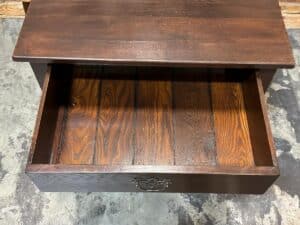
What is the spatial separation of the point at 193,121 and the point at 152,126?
0.38 feet

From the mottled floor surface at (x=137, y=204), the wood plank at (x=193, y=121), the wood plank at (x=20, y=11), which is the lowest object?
the mottled floor surface at (x=137, y=204)

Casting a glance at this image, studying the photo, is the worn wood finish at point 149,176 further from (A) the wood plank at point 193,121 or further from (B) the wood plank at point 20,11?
(B) the wood plank at point 20,11

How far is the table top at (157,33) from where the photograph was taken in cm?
74

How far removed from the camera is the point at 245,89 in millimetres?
922

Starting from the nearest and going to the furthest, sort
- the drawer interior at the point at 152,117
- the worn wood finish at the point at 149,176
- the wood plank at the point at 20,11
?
the worn wood finish at the point at 149,176
the drawer interior at the point at 152,117
the wood plank at the point at 20,11

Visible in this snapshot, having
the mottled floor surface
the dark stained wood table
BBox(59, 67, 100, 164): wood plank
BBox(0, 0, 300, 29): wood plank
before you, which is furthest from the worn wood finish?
BBox(0, 0, 300, 29): wood plank

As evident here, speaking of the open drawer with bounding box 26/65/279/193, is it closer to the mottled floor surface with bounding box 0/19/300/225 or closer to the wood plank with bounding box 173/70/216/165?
the wood plank with bounding box 173/70/216/165

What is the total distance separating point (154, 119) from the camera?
0.93m

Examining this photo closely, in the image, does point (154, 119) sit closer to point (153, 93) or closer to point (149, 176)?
point (153, 93)

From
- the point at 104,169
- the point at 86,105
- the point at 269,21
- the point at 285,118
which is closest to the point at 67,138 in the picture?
the point at 86,105

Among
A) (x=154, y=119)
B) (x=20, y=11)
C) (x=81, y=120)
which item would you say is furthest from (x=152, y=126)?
(x=20, y=11)

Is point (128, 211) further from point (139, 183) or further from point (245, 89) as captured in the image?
point (245, 89)

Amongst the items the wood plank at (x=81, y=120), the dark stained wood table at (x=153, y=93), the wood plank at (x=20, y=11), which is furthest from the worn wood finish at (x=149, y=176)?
the wood plank at (x=20, y=11)

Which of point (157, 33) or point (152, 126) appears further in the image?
point (152, 126)
